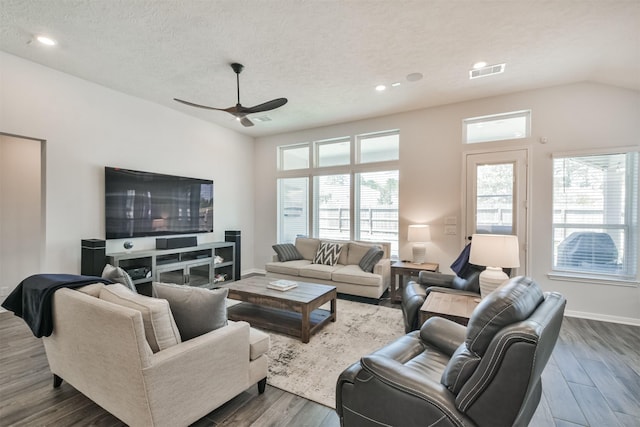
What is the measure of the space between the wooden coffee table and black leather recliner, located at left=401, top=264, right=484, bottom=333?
0.90 meters

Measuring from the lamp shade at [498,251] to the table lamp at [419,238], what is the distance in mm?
1966

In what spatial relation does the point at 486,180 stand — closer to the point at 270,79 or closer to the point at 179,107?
the point at 270,79

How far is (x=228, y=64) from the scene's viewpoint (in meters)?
3.27

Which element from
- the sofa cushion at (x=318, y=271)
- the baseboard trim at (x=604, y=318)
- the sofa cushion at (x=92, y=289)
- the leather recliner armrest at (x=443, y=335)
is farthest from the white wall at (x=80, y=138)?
the baseboard trim at (x=604, y=318)

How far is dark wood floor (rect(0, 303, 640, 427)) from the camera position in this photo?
5.91 feet

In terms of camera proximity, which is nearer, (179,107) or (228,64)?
(228,64)

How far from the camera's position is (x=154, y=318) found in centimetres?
154

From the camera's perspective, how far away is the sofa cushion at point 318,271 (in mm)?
4449

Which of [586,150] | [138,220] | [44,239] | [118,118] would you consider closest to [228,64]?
[118,118]

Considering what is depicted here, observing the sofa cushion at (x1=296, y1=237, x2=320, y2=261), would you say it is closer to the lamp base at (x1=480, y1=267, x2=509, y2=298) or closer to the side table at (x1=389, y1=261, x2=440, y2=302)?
the side table at (x1=389, y1=261, x2=440, y2=302)

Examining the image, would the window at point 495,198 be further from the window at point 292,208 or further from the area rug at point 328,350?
the window at point 292,208

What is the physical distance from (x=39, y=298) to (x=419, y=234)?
430 centimetres

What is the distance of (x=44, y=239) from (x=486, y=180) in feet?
20.0

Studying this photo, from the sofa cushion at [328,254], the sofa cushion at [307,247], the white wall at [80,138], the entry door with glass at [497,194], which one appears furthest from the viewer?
the sofa cushion at [307,247]
